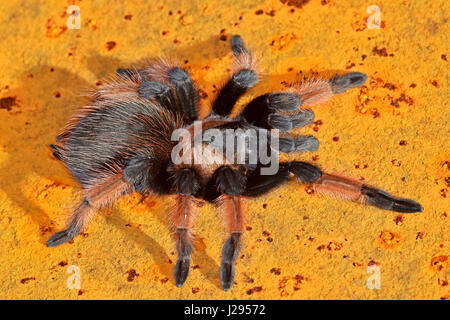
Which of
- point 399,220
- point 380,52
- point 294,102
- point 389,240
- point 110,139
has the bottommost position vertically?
point 389,240

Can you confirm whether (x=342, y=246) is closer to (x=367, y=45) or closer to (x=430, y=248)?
(x=430, y=248)

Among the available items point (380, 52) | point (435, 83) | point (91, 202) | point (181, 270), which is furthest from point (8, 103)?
point (435, 83)

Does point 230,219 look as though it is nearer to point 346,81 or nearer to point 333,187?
point 333,187

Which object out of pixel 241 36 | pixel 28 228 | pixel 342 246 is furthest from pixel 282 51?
pixel 28 228

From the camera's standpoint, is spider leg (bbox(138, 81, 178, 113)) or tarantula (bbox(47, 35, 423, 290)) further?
spider leg (bbox(138, 81, 178, 113))

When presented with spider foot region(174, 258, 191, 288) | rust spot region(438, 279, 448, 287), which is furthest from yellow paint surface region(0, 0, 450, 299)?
spider foot region(174, 258, 191, 288)

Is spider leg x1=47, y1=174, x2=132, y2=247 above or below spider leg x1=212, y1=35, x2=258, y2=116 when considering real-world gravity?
below

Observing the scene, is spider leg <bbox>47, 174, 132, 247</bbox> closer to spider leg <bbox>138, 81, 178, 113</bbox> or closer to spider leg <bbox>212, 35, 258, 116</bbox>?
spider leg <bbox>138, 81, 178, 113</bbox>
